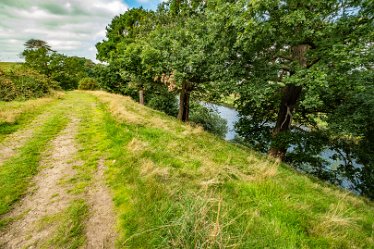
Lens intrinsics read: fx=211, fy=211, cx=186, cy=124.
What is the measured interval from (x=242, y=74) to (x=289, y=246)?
326 inches

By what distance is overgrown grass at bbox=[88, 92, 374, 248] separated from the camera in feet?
10.8

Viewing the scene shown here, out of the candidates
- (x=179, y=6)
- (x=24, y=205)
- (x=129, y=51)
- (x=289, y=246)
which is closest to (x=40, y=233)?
(x=24, y=205)

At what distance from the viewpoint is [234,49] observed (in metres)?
9.91

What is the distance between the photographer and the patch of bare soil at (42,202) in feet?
11.0

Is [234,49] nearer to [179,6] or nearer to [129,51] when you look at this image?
[179,6]

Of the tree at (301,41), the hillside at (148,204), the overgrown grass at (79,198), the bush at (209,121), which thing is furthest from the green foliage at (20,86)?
the tree at (301,41)

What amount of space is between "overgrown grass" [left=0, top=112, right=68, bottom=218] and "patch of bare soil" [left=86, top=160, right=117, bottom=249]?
1.48 metres

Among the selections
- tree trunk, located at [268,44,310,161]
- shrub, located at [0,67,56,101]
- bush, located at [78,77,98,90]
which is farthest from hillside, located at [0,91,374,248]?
bush, located at [78,77,98,90]

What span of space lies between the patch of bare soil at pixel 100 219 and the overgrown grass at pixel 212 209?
0.18 m

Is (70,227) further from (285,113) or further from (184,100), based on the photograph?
(184,100)

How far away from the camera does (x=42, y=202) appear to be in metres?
4.27

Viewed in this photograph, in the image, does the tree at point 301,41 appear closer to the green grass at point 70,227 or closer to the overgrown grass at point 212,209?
the overgrown grass at point 212,209

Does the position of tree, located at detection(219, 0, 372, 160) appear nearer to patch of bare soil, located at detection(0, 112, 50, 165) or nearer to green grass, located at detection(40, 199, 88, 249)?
green grass, located at detection(40, 199, 88, 249)

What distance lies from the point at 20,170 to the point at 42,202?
1.84 meters
